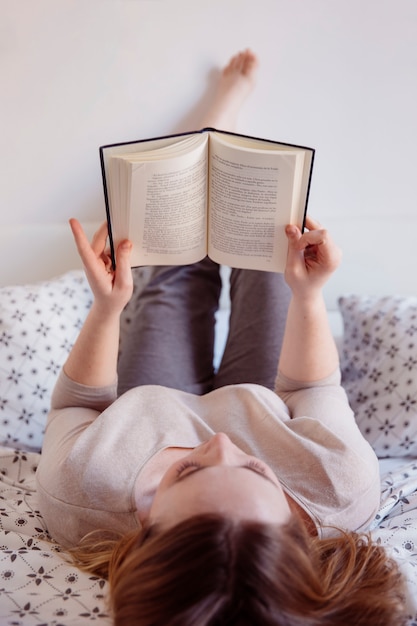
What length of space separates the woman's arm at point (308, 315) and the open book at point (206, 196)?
0.03m

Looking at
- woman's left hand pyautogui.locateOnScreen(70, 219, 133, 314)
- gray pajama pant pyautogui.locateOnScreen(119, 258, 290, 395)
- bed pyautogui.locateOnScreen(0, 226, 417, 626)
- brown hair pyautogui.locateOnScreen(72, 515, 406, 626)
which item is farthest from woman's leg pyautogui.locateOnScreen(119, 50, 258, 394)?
brown hair pyautogui.locateOnScreen(72, 515, 406, 626)

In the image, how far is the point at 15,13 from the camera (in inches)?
55.4

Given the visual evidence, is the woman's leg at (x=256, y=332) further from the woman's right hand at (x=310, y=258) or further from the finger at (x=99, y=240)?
the finger at (x=99, y=240)

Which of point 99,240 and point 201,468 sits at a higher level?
point 99,240

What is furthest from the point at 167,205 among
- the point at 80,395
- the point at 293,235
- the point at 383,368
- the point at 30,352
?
the point at 383,368

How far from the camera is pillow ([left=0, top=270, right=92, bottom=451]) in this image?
115 centimetres

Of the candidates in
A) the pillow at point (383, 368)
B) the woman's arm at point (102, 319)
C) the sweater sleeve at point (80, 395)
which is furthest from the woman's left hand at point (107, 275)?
the pillow at point (383, 368)

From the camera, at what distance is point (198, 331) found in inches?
49.8

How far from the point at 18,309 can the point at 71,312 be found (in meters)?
0.10

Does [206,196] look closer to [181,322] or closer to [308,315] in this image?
[308,315]

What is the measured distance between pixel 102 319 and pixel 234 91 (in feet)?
2.15

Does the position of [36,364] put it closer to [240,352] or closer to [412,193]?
[240,352]

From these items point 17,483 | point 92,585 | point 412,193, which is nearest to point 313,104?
point 412,193

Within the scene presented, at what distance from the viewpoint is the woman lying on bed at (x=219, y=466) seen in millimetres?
665
